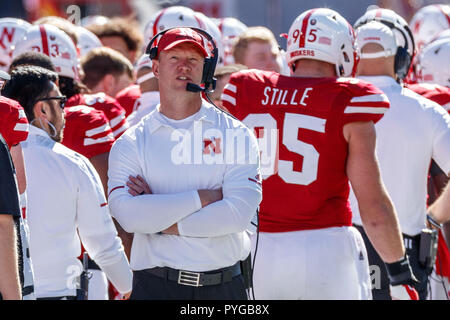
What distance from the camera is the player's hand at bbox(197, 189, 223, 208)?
3.70 meters

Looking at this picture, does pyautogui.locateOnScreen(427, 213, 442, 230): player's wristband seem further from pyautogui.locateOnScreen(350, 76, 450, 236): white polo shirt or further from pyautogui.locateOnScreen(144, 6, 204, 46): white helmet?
pyautogui.locateOnScreen(144, 6, 204, 46): white helmet

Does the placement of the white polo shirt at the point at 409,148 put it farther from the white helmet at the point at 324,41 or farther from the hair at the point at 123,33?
the hair at the point at 123,33

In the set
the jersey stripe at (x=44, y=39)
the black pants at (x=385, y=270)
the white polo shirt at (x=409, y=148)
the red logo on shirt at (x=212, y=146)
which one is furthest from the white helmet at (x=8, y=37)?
the red logo on shirt at (x=212, y=146)

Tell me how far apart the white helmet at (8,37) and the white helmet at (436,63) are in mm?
3195

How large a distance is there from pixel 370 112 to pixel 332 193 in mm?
431

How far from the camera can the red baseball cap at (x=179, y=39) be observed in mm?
3895

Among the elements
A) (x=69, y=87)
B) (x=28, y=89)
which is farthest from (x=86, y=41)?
(x=28, y=89)

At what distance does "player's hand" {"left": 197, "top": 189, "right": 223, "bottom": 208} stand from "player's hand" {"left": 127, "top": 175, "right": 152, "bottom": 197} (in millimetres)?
223

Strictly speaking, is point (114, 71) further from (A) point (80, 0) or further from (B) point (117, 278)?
(A) point (80, 0)

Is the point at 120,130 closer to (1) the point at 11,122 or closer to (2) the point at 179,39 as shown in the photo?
(2) the point at 179,39

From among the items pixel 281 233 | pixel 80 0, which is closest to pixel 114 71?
pixel 281 233
